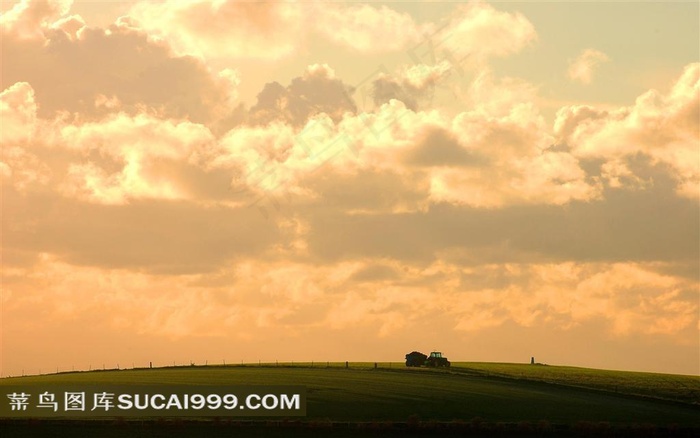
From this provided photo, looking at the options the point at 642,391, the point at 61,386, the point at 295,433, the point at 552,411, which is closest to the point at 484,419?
the point at 552,411

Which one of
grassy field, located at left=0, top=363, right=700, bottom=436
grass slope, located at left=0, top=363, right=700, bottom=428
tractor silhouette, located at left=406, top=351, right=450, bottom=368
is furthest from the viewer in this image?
tractor silhouette, located at left=406, top=351, right=450, bottom=368

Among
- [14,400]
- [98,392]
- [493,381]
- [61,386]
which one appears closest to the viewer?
[14,400]

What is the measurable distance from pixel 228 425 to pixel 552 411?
32753mm

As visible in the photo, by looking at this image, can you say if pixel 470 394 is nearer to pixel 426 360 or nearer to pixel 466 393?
pixel 466 393

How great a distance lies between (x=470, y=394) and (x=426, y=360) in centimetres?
4766

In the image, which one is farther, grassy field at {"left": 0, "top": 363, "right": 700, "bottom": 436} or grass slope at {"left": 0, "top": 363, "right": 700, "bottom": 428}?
grass slope at {"left": 0, "top": 363, "right": 700, "bottom": 428}

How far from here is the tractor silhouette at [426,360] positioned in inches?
6073

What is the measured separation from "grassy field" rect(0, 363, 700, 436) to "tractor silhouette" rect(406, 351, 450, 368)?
104 inches

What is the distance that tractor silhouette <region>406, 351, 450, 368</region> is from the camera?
154250 mm

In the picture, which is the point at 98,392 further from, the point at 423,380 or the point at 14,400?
the point at 423,380

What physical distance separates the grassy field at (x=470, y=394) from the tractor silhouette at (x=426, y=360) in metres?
2.63

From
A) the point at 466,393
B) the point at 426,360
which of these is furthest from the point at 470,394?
the point at 426,360

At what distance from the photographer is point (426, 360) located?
516 feet

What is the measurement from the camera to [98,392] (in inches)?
4203
